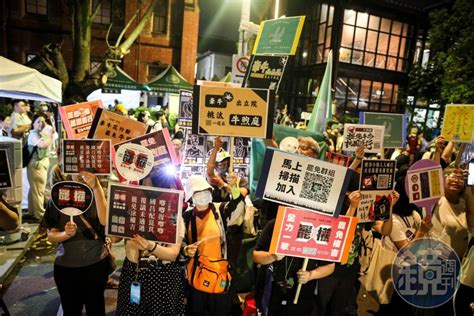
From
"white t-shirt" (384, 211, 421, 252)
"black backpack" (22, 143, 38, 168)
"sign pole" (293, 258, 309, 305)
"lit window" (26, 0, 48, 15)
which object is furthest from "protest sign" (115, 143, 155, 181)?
"lit window" (26, 0, 48, 15)

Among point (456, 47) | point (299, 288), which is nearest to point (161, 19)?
point (456, 47)

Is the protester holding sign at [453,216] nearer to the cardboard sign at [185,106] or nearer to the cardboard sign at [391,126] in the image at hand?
the cardboard sign at [391,126]

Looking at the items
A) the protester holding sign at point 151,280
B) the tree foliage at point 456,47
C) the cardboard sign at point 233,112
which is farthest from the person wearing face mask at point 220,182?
the tree foliage at point 456,47

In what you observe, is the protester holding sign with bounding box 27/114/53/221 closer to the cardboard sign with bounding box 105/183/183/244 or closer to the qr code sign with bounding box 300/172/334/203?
the cardboard sign with bounding box 105/183/183/244

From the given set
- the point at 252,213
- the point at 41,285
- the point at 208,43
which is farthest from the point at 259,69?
the point at 208,43

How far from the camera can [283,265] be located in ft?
11.7

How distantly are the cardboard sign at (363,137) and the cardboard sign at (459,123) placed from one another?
1.28 meters

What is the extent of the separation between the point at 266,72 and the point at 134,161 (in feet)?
11.6

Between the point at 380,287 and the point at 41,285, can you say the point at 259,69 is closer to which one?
the point at 380,287

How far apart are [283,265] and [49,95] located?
6.06 m

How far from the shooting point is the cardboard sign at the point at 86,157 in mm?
3420

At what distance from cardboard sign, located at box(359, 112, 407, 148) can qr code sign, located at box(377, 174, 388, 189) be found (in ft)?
9.93

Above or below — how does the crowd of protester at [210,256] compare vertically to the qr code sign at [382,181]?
below

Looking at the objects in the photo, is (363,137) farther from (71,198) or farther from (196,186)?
(71,198)
